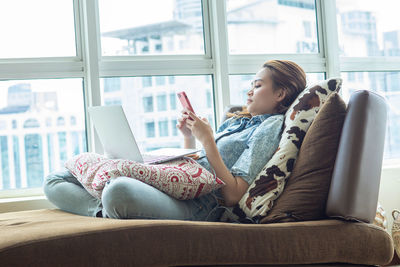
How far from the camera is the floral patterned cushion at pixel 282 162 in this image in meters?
1.67

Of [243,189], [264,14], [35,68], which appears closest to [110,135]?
[243,189]

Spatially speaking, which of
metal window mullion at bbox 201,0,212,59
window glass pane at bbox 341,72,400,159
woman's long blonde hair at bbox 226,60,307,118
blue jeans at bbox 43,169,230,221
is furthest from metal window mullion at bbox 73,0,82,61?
window glass pane at bbox 341,72,400,159

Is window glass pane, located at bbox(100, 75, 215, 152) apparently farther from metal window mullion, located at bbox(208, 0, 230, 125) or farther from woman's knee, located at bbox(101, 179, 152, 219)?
woman's knee, located at bbox(101, 179, 152, 219)

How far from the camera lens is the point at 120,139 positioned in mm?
1871

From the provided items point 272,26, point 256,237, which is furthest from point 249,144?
point 272,26

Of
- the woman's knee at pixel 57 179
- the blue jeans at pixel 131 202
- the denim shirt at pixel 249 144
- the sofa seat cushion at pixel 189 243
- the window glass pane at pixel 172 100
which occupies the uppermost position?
the window glass pane at pixel 172 100

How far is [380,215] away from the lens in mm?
2504

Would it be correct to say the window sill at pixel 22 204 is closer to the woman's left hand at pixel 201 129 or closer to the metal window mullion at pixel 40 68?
the metal window mullion at pixel 40 68

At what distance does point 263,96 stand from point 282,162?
1.49 feet

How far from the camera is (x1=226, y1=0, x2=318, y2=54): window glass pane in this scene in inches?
122

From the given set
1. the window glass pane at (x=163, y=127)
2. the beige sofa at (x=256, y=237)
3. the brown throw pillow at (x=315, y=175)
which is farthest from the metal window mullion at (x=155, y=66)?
the brown throw pillow at (x=315, y=175)

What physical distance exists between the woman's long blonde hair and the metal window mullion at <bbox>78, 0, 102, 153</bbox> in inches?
42.4

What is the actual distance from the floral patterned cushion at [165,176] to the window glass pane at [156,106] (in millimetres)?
1092

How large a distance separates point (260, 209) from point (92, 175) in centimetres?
65
